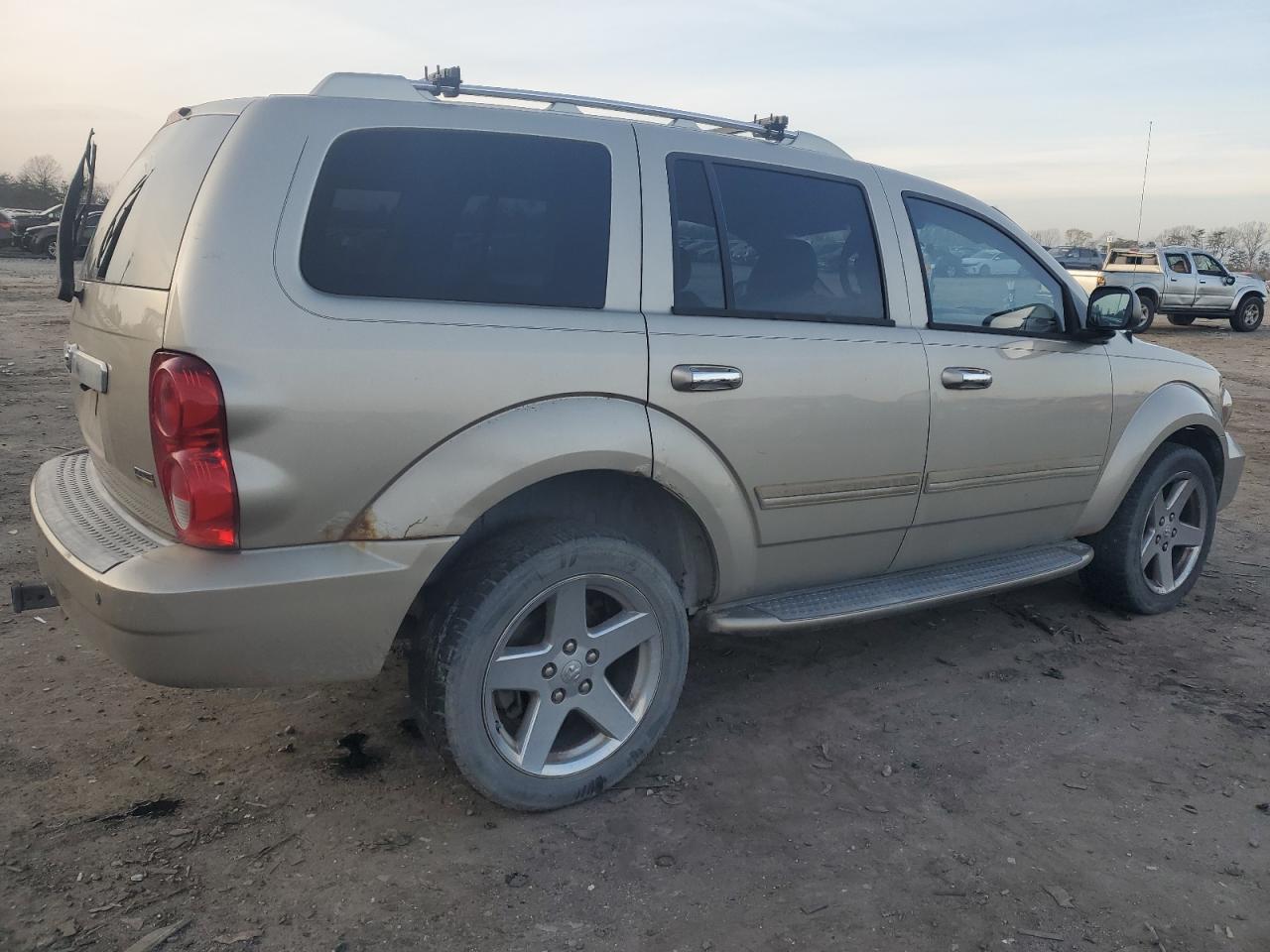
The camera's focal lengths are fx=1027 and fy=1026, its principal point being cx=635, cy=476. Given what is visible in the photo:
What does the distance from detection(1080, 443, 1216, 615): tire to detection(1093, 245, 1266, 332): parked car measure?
18.8 m

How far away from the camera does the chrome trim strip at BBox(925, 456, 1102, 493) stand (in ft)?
12.2

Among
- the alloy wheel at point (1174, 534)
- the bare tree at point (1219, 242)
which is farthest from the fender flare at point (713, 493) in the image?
the bare tree at point (1219, 242)

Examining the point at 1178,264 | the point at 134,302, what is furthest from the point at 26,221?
the point at 134,302

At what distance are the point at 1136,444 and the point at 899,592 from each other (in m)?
1.49

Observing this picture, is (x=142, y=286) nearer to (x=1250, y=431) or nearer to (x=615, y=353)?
(x=615, y=353)

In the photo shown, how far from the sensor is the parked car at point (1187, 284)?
71.7ft

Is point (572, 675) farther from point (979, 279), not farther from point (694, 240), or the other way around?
point (979, 279)

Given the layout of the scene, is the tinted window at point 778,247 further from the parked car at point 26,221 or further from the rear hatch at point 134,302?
the parked car at point 26,221

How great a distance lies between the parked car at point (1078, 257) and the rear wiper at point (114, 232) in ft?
85.7

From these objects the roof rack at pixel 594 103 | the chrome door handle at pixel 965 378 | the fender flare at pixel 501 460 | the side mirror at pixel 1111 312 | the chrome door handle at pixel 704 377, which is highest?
the roof rack at pixel 594 103

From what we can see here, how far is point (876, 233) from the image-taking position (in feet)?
12.0

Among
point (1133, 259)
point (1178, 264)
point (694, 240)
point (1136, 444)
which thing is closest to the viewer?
point (694, 240)

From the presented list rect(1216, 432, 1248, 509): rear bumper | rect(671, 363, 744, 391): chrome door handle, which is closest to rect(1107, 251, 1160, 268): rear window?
rect(1216, 432, 1248, 509): rear bumper

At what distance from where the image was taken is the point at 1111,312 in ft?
13.7
